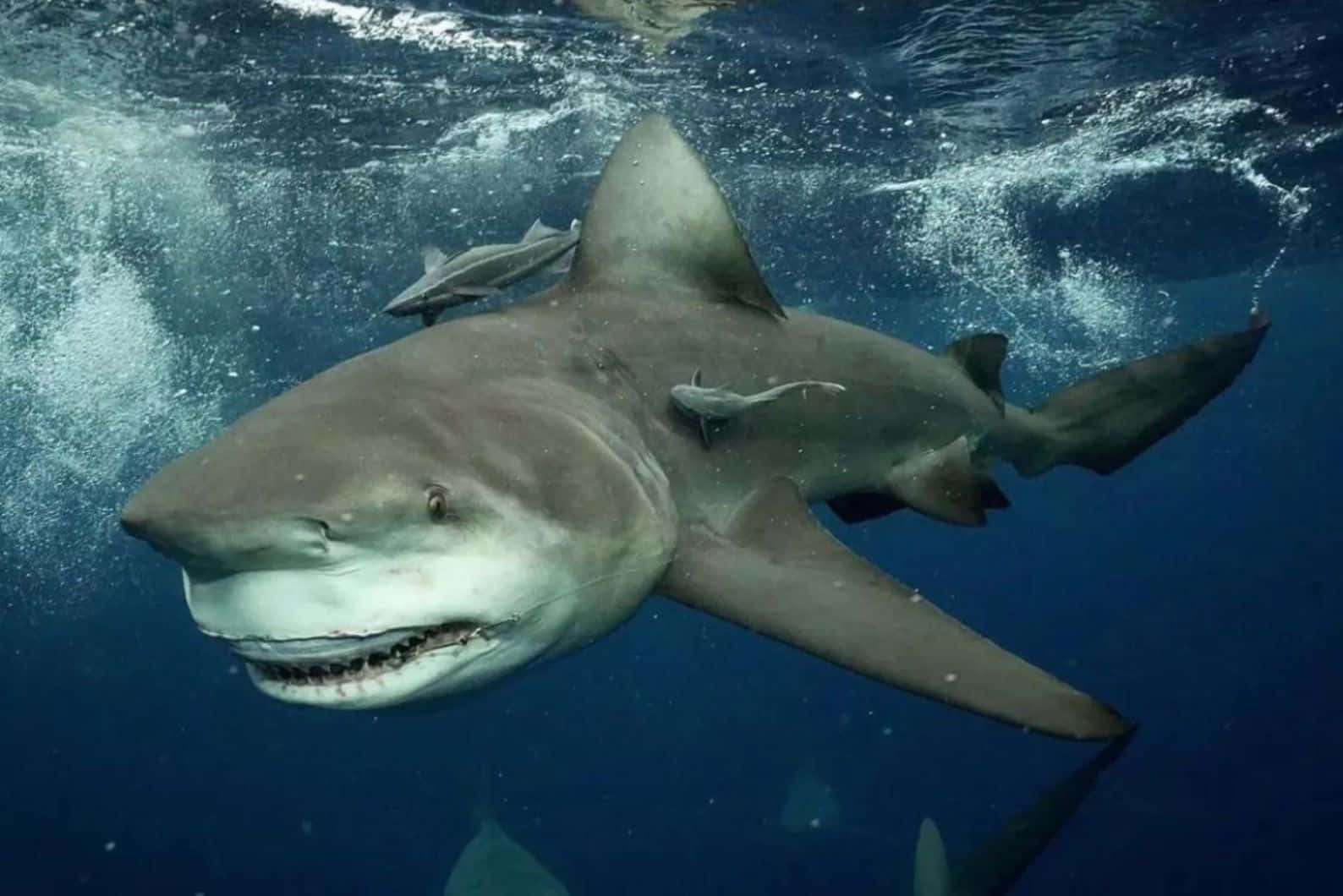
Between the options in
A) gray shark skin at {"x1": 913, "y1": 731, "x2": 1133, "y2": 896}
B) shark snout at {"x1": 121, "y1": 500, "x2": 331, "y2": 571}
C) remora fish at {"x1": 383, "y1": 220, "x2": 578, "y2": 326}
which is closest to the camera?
shark snout at {"x1": 121, "y1": 500, "x2": 331, "y2": 571}

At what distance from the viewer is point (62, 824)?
3728 centimetres

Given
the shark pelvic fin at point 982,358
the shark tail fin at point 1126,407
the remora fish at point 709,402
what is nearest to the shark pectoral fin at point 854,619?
the remora fish at point 709,402

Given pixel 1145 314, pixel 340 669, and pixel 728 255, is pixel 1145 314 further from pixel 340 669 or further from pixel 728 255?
pixel 340 669

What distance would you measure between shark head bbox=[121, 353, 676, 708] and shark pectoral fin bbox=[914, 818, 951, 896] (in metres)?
3.72

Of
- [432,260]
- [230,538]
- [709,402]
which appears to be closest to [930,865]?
[709,402]

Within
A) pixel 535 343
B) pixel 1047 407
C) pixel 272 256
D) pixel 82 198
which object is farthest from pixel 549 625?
pixel 272 256

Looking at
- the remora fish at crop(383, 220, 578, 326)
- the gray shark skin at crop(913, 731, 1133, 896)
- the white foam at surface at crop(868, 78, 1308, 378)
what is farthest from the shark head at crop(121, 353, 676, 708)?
the white foam at surface at crop(868, 78, 1308, 378)

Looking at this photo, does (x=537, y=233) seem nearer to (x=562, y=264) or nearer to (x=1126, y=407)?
(x=562, y=264)

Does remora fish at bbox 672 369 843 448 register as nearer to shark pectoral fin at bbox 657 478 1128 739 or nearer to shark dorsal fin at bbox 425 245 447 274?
shark pectoral fin at bbox 657 478 1128 739

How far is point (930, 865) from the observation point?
6.57 m

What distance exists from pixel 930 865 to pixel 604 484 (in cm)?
422

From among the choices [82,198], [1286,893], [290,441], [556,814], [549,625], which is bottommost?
[556,814]

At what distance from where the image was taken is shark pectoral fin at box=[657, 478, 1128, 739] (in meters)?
2.98

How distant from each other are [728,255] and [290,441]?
2.68 m
